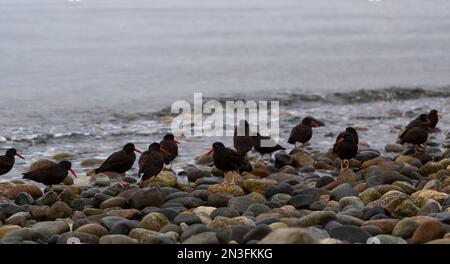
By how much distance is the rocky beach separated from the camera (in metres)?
6.78

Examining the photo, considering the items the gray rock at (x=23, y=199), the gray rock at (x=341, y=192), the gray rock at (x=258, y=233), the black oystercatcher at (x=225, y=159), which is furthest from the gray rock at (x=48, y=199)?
the gray rock at (x=341, y=192)

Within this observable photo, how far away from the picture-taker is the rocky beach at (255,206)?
6777 millimetres

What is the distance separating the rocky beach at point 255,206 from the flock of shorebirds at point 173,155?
0.79ft

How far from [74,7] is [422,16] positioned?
75.3 feet

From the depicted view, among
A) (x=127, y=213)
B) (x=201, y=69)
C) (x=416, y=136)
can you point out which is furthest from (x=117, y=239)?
(x=201, y=69)

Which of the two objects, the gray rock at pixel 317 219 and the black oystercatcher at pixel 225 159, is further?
the black oystercatcher at pixel 225 159

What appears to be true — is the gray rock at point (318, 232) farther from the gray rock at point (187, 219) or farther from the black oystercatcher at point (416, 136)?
the black oystercatcher at point (416, 136)

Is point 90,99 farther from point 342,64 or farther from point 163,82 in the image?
point 342,64

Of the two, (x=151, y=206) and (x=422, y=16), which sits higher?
(x=422, y=16)

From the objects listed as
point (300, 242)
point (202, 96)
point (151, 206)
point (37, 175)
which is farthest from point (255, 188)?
point (202, 96)

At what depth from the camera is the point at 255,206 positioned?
26.9ft

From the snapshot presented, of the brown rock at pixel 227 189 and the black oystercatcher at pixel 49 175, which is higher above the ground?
the black oystercatcher at pixel 49 175

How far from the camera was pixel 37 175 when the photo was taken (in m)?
9.60

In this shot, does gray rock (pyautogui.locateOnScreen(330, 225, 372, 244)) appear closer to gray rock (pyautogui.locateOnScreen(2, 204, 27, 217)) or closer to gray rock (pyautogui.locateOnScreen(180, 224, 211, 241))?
gray rock (pyautogui.locateOnScreen(180, 224, 211, 241))
